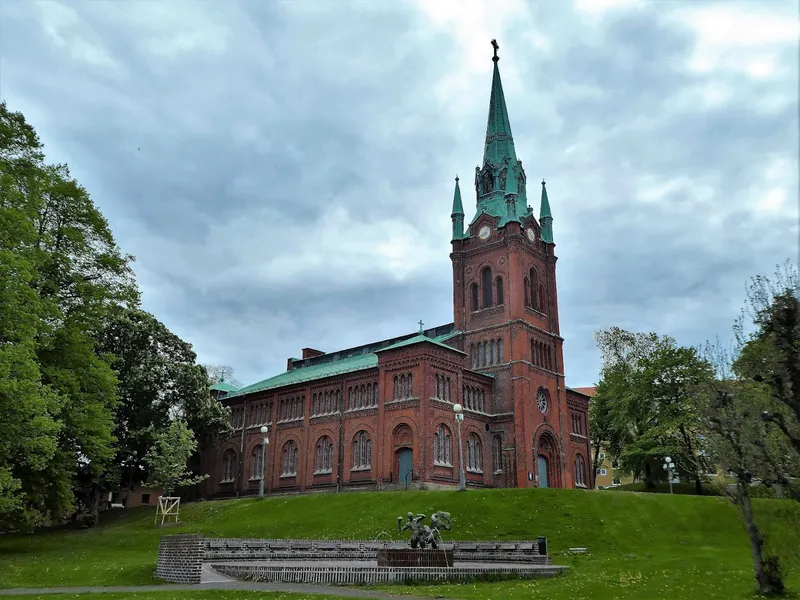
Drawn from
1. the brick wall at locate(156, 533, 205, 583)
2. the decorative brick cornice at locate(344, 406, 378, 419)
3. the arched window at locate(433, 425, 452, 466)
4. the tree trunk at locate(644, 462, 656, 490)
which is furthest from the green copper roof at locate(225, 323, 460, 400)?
the brick wall at locate(156, 533, 205, 583)

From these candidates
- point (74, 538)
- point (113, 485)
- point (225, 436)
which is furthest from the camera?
point (225, 436)

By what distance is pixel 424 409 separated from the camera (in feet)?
171

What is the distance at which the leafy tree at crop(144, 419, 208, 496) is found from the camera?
46781 mm

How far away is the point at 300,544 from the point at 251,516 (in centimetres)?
1894

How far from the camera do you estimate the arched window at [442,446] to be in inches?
2053

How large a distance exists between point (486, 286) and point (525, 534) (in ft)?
101

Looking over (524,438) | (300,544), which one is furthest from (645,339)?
(300,544)

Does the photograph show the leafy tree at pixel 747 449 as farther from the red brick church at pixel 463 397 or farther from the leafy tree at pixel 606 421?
the leafy tree at pixel 606 421

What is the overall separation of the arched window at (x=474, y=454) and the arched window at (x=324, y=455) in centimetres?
1123

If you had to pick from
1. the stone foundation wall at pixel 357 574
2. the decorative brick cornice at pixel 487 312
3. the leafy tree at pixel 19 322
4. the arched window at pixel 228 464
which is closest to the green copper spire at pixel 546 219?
the decorative brick cornice at pixel 487 312

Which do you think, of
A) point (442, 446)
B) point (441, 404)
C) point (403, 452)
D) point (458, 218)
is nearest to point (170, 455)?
point (403, 452)

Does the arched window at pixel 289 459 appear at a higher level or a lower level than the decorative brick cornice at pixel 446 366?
lower

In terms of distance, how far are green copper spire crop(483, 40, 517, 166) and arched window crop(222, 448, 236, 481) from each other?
3658cm

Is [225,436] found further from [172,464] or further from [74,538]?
[74,538]
